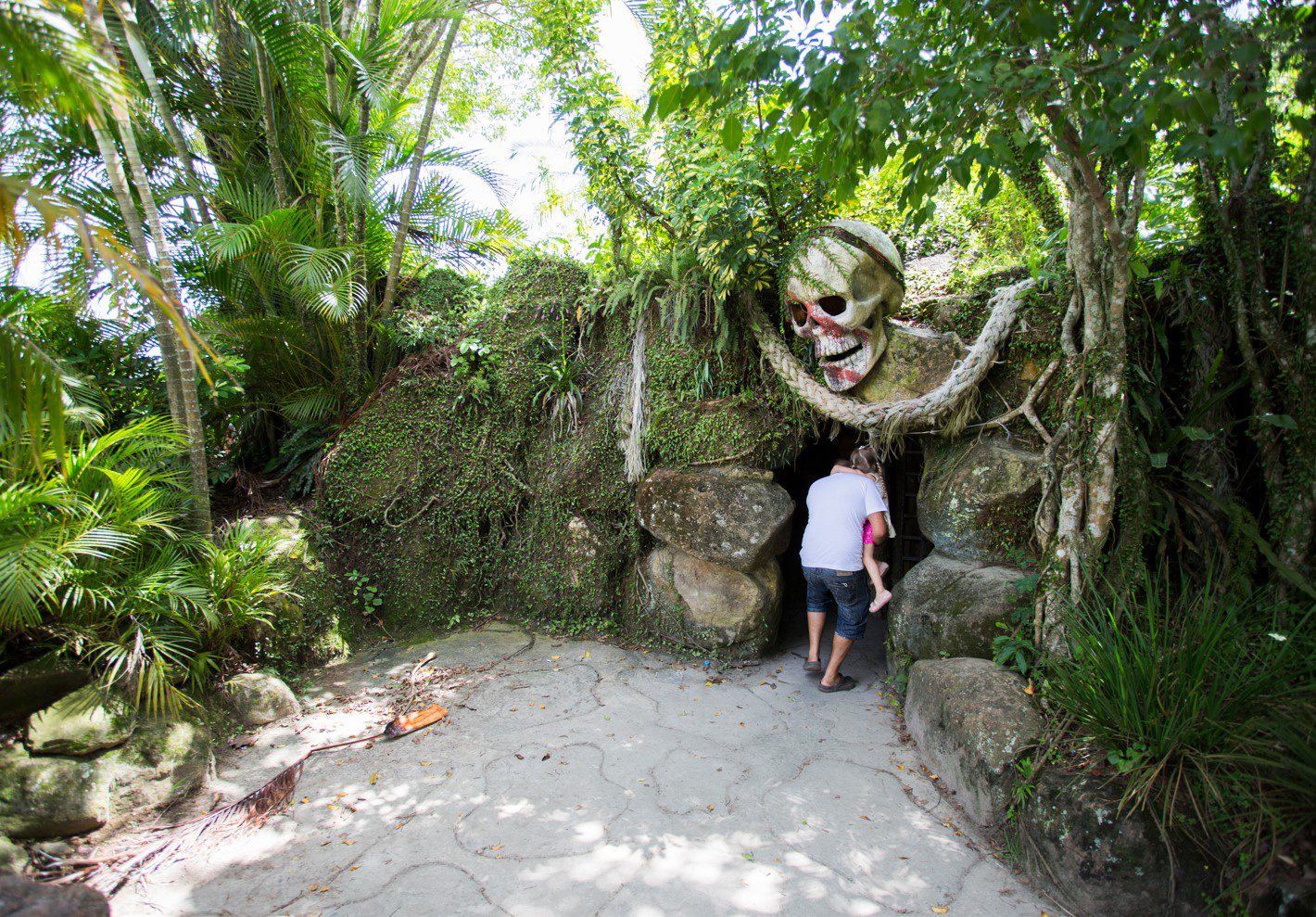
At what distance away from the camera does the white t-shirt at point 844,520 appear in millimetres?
4211

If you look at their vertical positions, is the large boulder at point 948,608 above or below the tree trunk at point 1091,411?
below

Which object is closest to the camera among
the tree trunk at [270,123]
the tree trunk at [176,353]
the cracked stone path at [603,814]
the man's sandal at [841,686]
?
the cracked stone path at [603,814]

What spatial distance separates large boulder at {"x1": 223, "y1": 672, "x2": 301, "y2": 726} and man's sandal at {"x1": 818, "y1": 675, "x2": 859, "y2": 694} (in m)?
3.29

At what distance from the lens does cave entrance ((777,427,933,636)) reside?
5.14m

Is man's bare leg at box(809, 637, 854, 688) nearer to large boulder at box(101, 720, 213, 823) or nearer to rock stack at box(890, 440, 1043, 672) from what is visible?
rock stack at box(890, 440, 1043, 672)

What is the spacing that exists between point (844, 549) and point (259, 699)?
12.1 feet

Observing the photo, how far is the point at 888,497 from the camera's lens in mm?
5219

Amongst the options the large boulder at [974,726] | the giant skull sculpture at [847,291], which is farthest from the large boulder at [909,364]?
the large boulder at [974,726]

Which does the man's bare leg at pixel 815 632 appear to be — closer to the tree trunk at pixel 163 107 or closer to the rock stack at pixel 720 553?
the rock stack at pixel 720 553

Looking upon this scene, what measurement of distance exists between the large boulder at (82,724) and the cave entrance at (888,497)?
3991 mm

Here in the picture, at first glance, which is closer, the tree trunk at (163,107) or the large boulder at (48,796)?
the large boulder at (48,796)

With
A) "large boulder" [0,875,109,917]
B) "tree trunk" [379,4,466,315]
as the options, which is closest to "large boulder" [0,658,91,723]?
"large boulder" [0,875,109,917]

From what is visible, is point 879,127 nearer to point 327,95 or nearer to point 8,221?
point 8,221

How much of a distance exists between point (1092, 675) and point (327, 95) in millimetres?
6406
